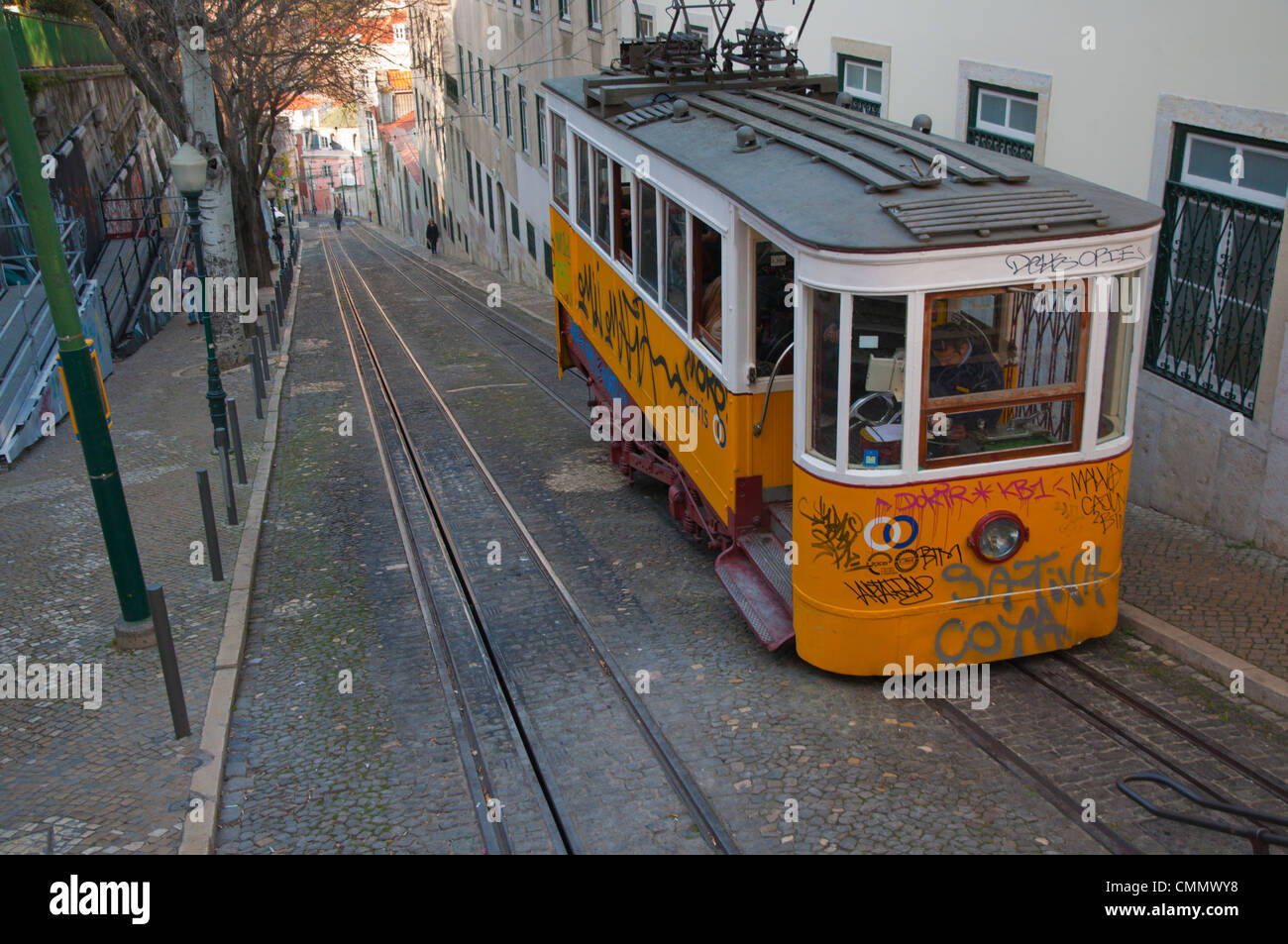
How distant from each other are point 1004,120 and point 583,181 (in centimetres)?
387

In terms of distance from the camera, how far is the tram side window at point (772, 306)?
721cm

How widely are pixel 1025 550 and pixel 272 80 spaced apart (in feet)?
81.4

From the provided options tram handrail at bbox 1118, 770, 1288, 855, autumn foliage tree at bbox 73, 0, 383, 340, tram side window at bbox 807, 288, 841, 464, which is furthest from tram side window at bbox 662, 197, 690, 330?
autumn foliage tree at bbox 73, 0, 383, 340

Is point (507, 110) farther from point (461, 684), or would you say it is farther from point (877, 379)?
point (877, 379)

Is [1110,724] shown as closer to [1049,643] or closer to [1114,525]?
[1049,643]

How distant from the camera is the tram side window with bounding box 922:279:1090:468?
18.9ft

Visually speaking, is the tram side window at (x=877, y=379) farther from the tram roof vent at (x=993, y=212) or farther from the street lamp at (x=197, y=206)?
the street lamp at (x=197, y=206)

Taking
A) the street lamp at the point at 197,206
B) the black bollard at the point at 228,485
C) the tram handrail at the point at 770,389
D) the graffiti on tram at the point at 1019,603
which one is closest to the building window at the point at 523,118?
the street lamp at the point at 197,206

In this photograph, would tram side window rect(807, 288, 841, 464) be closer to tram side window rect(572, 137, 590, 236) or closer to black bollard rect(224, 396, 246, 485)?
tram side window rect(572, 137, 590, 236)

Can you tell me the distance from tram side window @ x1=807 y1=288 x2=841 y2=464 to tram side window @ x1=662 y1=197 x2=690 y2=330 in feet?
6.11

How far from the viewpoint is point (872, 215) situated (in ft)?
19.1

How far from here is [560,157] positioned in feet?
37.9

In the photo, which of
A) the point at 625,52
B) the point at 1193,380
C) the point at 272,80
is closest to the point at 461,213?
the point at 272,80

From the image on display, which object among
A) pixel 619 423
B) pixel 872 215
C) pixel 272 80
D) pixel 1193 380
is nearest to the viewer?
pixel 872 215
